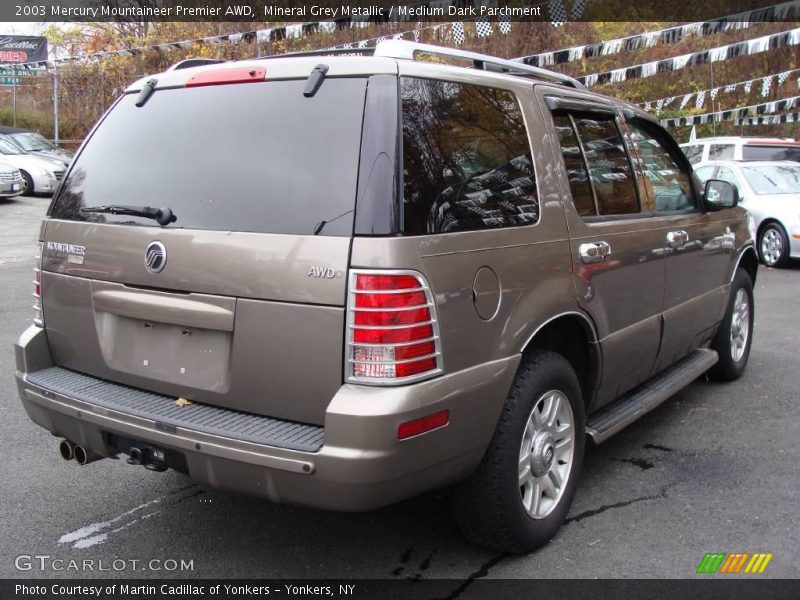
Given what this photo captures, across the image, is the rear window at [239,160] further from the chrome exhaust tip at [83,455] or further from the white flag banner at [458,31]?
the white flag banner at [458,31]

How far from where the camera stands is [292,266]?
8.27 ft

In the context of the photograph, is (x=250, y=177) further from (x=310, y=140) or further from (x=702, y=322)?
(x=702, y=322)

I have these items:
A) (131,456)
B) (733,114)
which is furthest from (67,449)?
(733,114)

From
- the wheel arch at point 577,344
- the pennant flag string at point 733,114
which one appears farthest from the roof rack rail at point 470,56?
the pennant flag string at point 733,114

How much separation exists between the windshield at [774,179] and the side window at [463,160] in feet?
33.3

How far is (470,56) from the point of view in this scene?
3301 millimetres

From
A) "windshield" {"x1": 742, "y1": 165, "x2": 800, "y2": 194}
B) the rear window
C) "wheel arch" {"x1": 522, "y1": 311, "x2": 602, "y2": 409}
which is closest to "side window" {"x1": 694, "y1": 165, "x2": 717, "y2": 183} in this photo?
"windshield" {"x1": 742, "y1": 165, "x2": 800, "y2": 194}

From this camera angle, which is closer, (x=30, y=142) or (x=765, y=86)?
(x=30, y=142)

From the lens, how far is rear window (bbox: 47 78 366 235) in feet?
8.43

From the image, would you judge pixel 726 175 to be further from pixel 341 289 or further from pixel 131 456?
pixel 131 456

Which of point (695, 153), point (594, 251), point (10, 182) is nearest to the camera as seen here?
point (594, 251)

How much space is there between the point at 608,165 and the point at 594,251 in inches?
26.0

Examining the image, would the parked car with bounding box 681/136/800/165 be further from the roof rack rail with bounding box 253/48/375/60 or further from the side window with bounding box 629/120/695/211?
the roof rack rail with bounding box 253/48/375/60

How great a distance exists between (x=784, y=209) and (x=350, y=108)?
1050 centimetres
